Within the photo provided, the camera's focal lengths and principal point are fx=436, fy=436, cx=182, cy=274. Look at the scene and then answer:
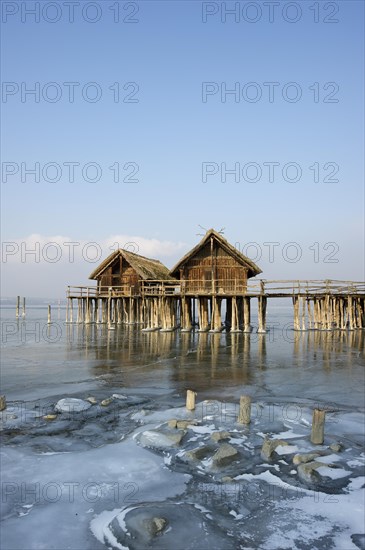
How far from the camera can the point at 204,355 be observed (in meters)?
20.3

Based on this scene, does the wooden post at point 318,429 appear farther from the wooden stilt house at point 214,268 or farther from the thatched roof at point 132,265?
the thatched roof at point 132,265

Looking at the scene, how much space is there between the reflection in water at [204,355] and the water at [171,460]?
173mm

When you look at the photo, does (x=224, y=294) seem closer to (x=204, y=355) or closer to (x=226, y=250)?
(x=226, y=250)

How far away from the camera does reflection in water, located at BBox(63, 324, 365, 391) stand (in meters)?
15.1

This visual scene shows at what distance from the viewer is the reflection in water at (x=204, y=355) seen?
15117 mm

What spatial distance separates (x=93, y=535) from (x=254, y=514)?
2.20 metres

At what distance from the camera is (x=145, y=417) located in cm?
1021

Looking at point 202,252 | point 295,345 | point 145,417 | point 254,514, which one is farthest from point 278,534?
point 202,252

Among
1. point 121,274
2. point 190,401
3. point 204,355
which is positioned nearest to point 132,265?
point 121,274

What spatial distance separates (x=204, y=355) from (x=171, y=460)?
12500mm

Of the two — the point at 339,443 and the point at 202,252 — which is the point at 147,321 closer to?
the point at 202,252

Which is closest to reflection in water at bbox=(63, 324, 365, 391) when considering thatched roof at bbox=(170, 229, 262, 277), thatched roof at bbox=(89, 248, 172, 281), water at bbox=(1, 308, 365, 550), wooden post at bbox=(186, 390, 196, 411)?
water at bbox=(1, 308, 365, 550)

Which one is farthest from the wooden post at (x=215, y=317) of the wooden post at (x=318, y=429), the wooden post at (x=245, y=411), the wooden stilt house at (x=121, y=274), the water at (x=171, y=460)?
the wooden post at (x=318, y=429)

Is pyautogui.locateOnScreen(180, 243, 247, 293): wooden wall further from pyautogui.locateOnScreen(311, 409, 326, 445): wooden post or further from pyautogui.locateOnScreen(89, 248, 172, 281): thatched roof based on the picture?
pyautogui.locateOnScreen(311, 409, 326, 445): wooden post
